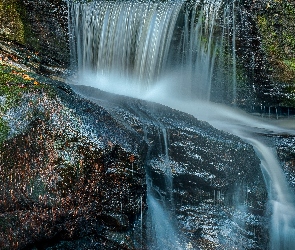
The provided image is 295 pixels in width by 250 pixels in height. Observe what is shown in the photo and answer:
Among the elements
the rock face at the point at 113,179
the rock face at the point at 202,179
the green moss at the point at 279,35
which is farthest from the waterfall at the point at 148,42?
the rock face at the point at 202,179

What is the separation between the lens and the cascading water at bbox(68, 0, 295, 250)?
24.0 ft

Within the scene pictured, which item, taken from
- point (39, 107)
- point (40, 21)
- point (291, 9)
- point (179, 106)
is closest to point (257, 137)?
point (179, 106)

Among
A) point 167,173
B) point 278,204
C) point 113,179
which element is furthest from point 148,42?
point 113,179

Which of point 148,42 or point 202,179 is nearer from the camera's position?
point 202,179

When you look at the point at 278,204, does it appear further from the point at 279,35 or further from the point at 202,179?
the point at 279,35

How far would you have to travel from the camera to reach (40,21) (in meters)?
7.88

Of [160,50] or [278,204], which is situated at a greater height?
[160,50]

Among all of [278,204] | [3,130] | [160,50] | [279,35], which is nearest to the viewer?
[3,130]

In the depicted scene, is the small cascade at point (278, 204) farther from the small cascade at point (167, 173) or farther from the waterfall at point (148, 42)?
the waterfall at point (148, 42)

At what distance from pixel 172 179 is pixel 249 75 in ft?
11.6

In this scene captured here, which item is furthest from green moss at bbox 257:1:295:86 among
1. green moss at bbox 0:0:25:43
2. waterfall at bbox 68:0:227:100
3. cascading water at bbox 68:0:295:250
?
green moss at bbox 0:0:25:43

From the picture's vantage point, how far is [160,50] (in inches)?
302

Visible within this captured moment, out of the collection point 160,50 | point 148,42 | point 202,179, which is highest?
point 148,42

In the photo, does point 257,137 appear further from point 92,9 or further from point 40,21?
point 40,21
